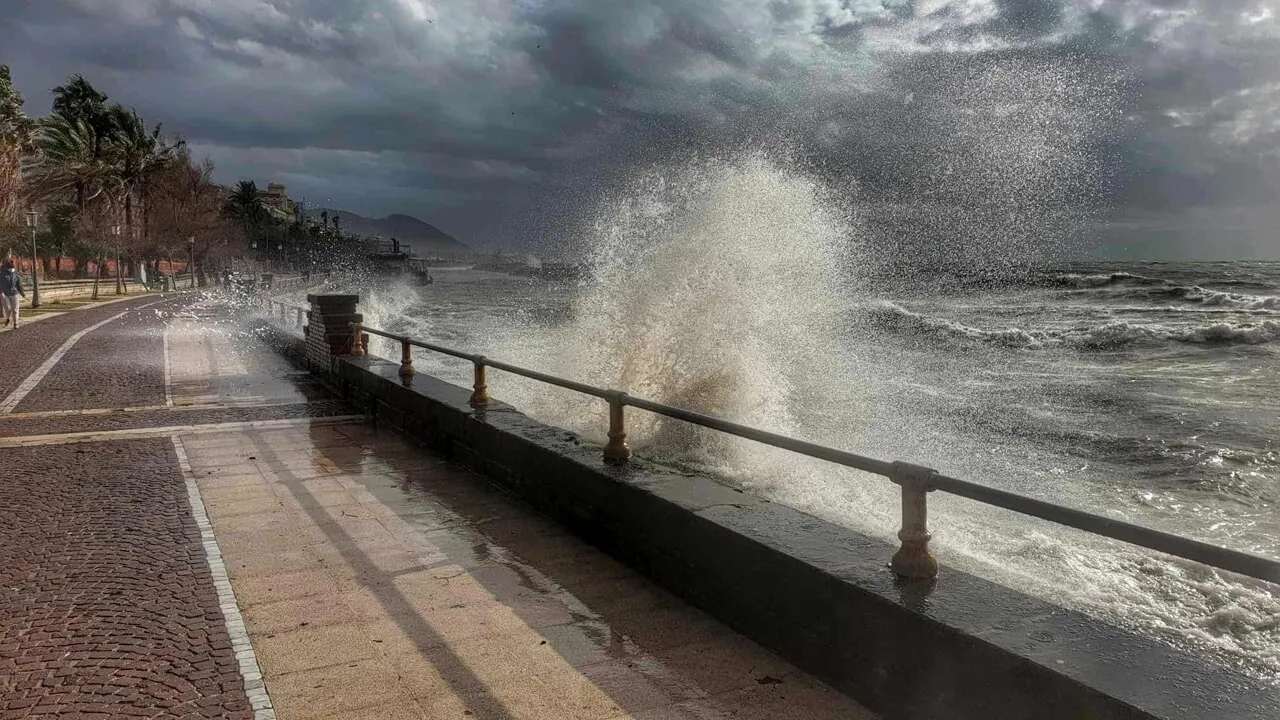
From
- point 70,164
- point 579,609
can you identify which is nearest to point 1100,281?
point 579,609

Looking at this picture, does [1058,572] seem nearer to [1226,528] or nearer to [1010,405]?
[1226,528]

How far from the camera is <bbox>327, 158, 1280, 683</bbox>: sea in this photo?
19.7 feet

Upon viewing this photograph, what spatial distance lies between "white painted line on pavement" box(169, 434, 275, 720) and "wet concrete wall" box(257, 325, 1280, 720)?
1981mm

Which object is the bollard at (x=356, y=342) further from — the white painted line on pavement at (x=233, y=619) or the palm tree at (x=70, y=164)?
the palm tree at (x=70, y=164)

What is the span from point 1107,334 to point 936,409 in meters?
16.7

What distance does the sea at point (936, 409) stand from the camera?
6020 mm

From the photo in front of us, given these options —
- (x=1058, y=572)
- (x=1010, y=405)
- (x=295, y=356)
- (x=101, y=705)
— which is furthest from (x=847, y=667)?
(x=295, y=356)

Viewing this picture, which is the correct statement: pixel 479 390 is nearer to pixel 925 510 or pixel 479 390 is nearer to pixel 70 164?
pixel 925 510

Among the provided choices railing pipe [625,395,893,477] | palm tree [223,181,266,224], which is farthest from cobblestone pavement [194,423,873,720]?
palm tree [223,181,266,224]

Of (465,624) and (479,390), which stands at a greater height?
(479,390)

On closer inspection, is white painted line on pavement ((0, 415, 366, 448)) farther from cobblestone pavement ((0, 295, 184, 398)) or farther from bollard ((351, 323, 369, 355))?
cobblestone pavement ((0, 295, 184, 398))

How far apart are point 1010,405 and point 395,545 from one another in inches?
500

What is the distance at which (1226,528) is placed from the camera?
7.70 meters

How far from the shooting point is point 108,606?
14.5 ft
